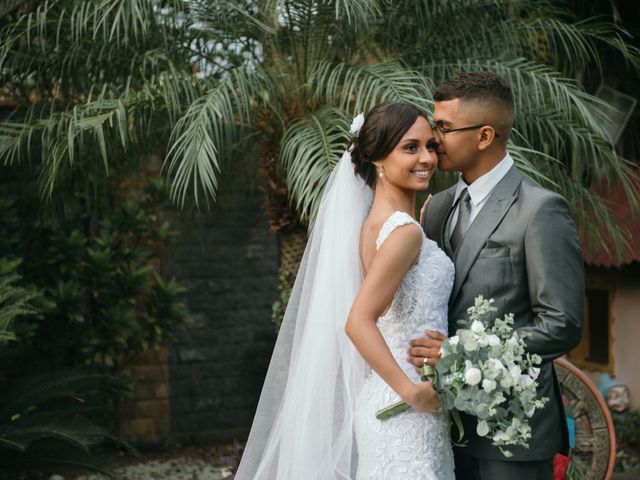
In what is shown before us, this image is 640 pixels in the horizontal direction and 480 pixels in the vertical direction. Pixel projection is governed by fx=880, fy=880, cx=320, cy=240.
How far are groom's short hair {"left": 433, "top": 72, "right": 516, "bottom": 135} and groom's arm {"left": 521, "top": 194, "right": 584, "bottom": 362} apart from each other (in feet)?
1.43

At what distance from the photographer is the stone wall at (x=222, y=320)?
8.45 m

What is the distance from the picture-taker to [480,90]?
314 centimetres

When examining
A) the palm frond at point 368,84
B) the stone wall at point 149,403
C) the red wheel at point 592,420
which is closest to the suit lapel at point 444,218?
the palm frond at point 368,84

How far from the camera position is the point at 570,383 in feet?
17.3

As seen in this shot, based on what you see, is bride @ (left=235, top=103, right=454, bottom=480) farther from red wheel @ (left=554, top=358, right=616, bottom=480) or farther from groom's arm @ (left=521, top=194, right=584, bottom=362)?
red wheel @ (left=554, top=358, right=616, bottom=480)

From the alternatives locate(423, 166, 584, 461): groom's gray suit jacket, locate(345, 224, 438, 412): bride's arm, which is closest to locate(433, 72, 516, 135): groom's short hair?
locate(423, 166, 584, 461): groom's gray suit jacket

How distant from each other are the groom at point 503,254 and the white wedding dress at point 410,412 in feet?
0.23

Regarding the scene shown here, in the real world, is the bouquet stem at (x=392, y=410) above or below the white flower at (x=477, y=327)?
below

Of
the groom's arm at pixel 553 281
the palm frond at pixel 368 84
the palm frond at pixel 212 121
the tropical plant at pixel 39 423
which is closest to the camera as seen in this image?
the groom's arm at pixel 553 281

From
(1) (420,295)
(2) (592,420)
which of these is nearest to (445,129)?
(1) (420,295)

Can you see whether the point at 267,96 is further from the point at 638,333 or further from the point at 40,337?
the point at 638,333

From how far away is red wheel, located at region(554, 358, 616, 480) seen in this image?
17.1 feet

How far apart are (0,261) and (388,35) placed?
314 cm

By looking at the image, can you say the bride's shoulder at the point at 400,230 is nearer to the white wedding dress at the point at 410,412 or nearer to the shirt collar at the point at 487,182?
the white wedding dress at the point at 410,412
